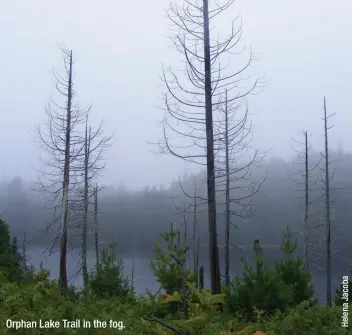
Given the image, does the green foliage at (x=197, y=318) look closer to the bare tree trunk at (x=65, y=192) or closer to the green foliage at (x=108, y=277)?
the green foliage at (x=108, y=277)

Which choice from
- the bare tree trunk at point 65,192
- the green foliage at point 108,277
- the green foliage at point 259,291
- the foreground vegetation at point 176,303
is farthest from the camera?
the bare tree trunk at point 65,192

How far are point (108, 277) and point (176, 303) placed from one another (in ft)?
15.2

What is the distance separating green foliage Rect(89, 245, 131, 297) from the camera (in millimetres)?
11148

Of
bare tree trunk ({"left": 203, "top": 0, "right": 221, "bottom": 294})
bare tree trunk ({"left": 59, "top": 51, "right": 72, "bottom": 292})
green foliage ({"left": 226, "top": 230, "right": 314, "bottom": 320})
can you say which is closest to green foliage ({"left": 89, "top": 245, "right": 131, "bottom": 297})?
bare tree trunk ({"left": 203, "top": 0, "right": 221, "bottom": 294})

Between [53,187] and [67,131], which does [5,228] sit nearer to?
[53,187]

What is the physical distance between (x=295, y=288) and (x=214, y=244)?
87.5 inches

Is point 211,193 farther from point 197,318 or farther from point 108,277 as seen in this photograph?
point 197,318

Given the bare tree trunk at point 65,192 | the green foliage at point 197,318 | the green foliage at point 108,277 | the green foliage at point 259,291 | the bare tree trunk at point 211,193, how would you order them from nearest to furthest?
the green foliage at point 197,318
the green foliage at point 259,291
the bare tree trunk at point 211,193
the green foliage at point 108,277
the bare tree trunk at point 65,192

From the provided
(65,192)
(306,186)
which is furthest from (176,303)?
(306,186)

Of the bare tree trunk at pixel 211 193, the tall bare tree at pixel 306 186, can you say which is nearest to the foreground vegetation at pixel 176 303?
the bare tree trunk at pixel 211 193

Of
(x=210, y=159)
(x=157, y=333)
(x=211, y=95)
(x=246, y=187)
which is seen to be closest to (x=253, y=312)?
(x=210, y=159)

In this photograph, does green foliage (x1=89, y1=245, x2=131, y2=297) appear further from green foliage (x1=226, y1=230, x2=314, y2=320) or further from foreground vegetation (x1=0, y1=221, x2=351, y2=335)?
green foliage (x1=226, y1=230, x2=314, y2=320)

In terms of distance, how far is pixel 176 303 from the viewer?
23.1 ft

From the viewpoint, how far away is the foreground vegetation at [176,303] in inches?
113
